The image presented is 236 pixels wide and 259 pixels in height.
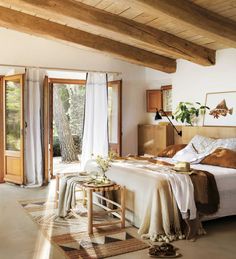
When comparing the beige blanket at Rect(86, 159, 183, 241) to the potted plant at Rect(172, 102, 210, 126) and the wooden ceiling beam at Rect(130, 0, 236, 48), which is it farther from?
the potted plant at Rect(172, 102, 210, 126)

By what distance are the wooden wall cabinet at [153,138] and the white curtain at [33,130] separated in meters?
2.21

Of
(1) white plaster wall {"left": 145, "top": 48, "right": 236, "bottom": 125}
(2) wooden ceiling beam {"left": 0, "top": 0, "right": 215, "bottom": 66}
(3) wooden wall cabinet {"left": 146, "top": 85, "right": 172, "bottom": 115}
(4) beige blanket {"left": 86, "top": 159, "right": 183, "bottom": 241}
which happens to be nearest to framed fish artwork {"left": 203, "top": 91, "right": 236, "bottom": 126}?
(1) white plaster wall {"left": 145, "top": 48, "right": 236, "bottom": 125}

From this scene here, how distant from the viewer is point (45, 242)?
3.68 meters

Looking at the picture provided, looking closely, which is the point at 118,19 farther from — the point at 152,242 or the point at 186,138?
the point at 152,242

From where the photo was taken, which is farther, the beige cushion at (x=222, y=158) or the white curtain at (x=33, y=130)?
the white curtain at (x=33, y=130)

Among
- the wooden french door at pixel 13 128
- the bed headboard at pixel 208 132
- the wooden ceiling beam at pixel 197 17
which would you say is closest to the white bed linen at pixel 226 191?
the bed headboard at pixel 208 132

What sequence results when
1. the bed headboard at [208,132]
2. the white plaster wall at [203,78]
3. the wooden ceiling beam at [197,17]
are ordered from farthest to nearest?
the white plaster wall at [203,78]
the bed headboard at [208,132]
the wooden ceiling beam at [197,17]

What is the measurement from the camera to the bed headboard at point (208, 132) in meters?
5.56

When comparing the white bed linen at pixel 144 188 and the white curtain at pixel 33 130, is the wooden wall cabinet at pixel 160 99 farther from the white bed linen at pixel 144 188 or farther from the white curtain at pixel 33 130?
the white bed linen at pixel 144 188

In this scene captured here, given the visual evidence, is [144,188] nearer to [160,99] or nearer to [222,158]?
[222,158]

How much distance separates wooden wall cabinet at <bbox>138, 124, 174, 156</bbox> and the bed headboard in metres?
0.50

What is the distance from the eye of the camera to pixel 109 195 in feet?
15.7

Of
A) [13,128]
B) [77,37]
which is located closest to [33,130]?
[13,128]

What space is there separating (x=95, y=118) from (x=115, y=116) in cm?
48
